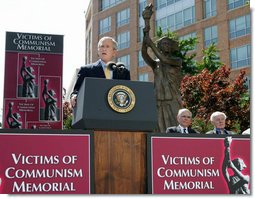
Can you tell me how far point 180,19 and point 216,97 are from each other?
2346cm

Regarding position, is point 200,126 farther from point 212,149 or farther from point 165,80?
point 212,149

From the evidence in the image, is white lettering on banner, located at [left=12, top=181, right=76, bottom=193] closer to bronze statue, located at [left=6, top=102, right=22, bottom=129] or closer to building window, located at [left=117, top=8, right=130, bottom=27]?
bronze statue, located at [left=6, top=102, right=22, bottom=129]

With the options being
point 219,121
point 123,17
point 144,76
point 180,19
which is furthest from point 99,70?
point 123,17

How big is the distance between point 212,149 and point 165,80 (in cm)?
456

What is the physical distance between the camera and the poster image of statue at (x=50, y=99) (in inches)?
557

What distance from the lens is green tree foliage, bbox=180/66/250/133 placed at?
20.7 meters

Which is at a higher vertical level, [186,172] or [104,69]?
[104,69]

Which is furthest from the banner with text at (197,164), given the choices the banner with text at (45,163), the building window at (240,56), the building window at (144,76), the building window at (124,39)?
the building window at (124,39)

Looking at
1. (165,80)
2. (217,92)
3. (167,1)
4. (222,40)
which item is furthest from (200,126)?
(167,1)

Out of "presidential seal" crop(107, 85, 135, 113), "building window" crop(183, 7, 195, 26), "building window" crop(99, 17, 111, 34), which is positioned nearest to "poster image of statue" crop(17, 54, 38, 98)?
"presidential seal" crop(107, 85, 135, 113)

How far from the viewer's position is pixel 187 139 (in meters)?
3.93

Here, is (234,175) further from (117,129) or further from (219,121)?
(219,121)

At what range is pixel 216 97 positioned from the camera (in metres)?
20.8

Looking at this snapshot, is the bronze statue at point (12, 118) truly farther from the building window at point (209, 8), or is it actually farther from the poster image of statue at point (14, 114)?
the building window at point (209, 8)
